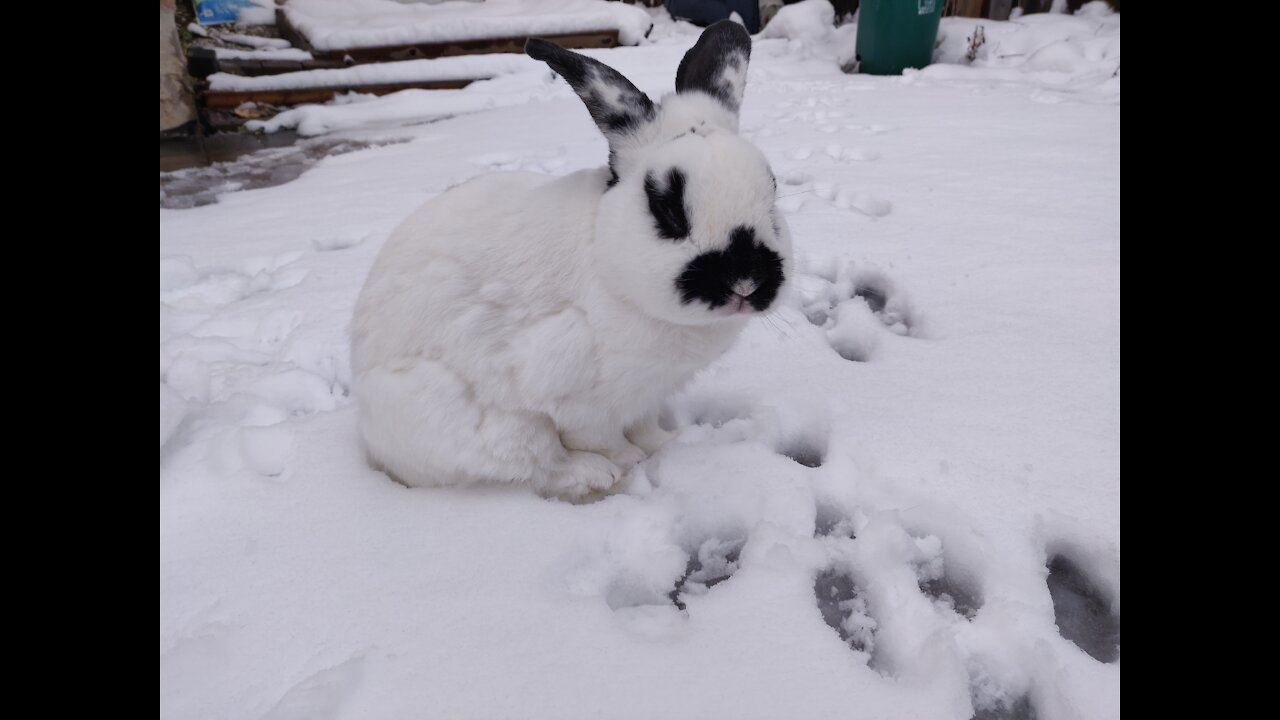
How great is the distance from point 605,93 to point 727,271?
0.47m

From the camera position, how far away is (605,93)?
1336mm

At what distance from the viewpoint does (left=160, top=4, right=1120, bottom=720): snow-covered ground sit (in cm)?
110

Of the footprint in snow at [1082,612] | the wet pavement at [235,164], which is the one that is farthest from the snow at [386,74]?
the footprint in snow at [1082,612]

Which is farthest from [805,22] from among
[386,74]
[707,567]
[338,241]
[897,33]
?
[707,567]

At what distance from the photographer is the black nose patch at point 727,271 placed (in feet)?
3.97

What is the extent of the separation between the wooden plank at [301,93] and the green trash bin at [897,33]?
351cm

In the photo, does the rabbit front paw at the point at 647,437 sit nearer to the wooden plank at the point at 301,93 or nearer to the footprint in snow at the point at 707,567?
the footprint in snow at the point at 707,567

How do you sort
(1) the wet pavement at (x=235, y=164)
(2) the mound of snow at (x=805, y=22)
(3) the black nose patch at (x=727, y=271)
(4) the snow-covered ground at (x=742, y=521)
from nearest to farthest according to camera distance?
1. (4) the snow-covered ground at (x=742, y=521)
2. (3) the black nose patch at (x=727, y=271)
3. (1) the wet pavement at (x=235, y=164)
4. (2) the mound of snow at (x=805, y=22)

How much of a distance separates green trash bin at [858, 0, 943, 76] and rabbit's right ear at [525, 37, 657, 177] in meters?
4.94

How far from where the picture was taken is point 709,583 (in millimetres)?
1333

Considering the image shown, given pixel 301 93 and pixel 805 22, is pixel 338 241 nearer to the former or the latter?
pixel 301 93

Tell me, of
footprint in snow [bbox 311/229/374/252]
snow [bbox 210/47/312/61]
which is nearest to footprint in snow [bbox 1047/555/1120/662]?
footprint in snow [bbox 311/229/374/252]

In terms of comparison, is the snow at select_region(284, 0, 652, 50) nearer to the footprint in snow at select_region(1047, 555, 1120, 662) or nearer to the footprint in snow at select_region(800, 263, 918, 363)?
the footprint in snow at select_region(800, 263, 918, 363)
